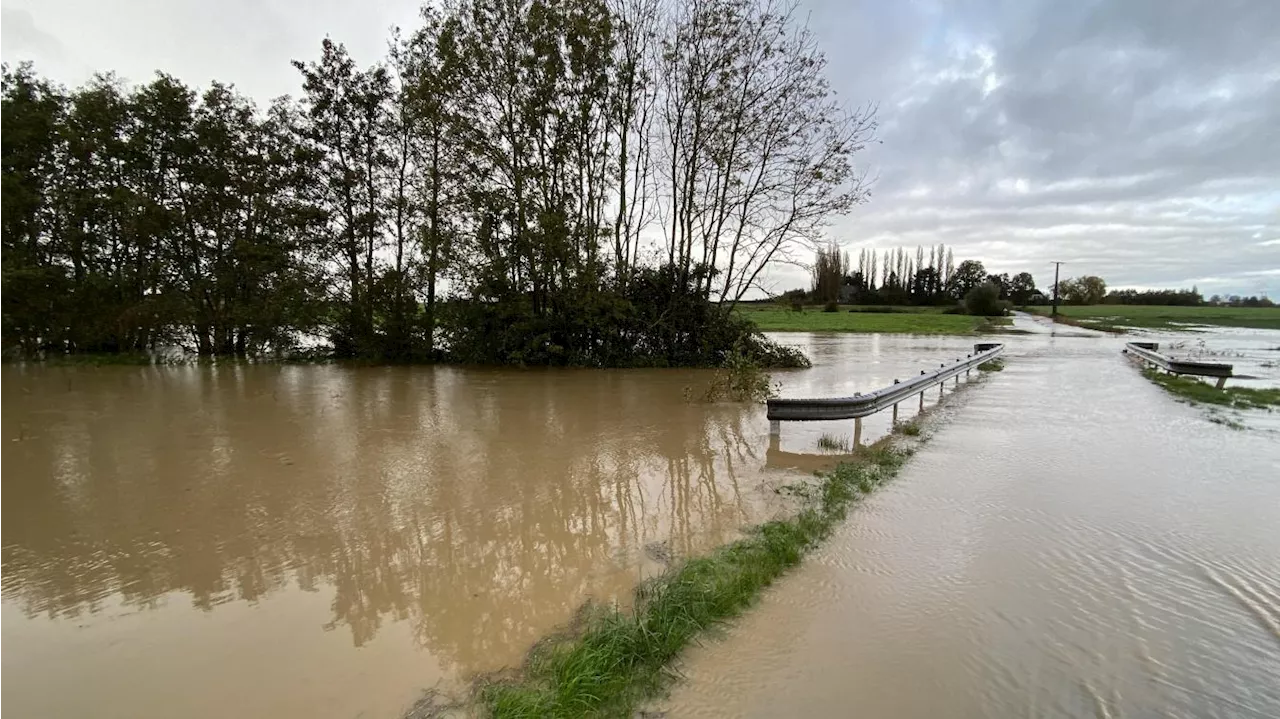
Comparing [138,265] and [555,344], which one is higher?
[138,265]

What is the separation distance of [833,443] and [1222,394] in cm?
946

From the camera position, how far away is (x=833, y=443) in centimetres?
807

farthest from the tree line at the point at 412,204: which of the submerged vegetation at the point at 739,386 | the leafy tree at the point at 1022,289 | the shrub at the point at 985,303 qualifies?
the leafy tree at the point at 1022,289

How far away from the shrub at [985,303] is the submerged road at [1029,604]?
2693 inches

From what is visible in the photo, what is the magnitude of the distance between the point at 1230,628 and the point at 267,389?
14813 millimetres

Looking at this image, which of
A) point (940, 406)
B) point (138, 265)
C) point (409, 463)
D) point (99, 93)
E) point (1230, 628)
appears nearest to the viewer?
point (1230, 628)

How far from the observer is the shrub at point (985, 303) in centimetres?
6706

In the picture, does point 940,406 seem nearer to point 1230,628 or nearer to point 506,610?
point 1230,628

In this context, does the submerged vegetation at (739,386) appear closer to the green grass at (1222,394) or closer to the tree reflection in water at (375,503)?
the tree reflection in water at (375,503)

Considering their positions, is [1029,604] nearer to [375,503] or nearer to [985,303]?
[375,503]

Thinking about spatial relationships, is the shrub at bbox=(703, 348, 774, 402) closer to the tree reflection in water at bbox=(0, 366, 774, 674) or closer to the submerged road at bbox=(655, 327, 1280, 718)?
the tree reflection in water at bbox=(0, 366, 774, 674)

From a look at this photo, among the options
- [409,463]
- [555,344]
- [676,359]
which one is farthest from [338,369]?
[409,463]

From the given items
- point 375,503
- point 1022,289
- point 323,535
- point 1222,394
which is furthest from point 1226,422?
point 1022,289

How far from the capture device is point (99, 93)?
55.4 feet
